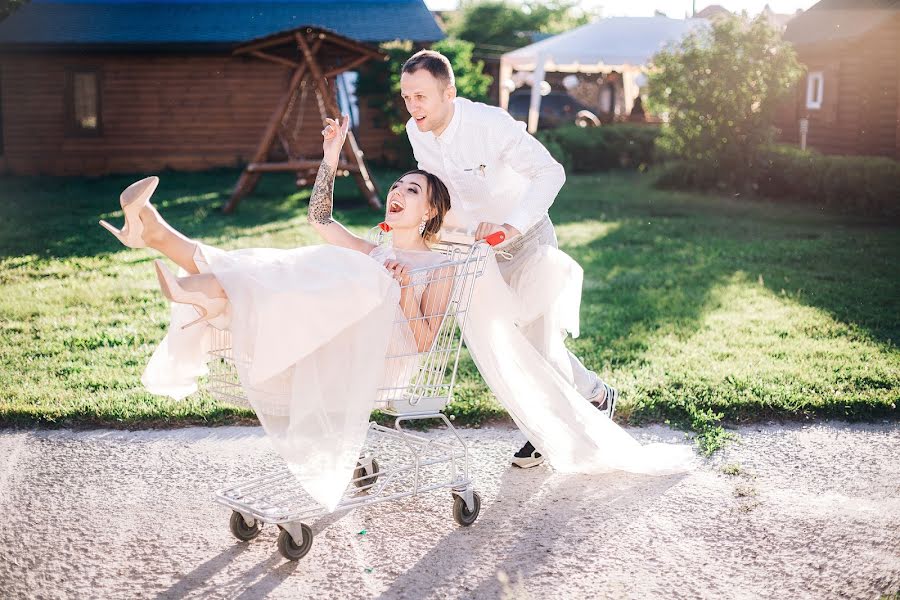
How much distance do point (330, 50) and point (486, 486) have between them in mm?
10327

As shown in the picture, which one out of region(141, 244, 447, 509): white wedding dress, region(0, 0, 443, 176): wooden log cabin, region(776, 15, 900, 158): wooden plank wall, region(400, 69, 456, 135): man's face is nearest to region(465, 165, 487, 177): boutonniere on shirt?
region(400, 69, 456, 135): man's face

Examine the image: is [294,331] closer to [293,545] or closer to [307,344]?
[307,344]

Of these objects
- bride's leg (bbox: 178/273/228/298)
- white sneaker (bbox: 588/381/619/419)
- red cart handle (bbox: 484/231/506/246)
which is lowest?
white sneaker (bbox: 588/381/619/419)

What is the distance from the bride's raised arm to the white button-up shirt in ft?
1.54

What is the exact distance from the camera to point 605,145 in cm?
2144

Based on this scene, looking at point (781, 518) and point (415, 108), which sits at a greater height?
point (415, 108)

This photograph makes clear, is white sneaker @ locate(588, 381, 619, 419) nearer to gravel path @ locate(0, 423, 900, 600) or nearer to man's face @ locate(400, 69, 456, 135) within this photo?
gravel path @ locate(0, 423, 900, 600)

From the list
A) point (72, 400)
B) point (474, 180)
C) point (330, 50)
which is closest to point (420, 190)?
point (474, 180)

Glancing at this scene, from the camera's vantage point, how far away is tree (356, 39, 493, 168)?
66.4 feet

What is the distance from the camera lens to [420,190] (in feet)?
13.6

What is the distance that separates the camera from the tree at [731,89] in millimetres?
15805

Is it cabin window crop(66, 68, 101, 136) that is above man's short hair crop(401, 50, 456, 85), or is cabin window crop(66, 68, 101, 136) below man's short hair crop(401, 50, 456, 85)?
below

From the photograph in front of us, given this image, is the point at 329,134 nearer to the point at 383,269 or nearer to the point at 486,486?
the point at 383,269

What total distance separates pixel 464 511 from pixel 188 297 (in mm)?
1545
